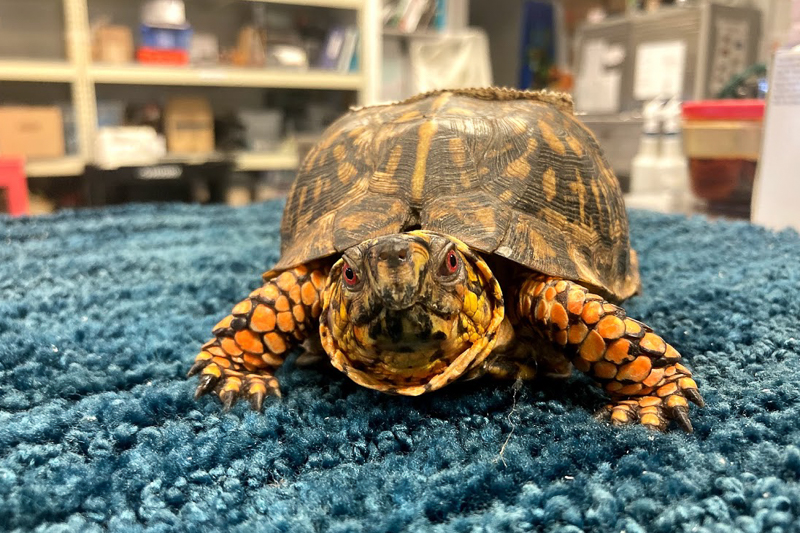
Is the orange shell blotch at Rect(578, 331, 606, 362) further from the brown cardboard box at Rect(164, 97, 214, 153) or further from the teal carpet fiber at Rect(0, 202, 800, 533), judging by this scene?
the brown cardboard box at Rect(164, 97, 214, 153)

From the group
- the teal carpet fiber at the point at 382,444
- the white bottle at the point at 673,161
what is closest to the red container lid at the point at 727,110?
the white bottle at the point at 673,161

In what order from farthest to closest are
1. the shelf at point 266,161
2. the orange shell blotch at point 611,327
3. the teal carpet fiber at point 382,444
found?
the shelf at point 266,161 → the orange shell blotch at point 611,327 → the teal carpet fiber at point 382,444

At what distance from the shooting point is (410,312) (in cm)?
72

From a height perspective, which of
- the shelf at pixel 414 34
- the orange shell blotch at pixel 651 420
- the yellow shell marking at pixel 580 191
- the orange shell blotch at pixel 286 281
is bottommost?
the orange shell blotch at pixel 651 420

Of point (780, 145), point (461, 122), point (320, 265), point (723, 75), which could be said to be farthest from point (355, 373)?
point (723, 75)

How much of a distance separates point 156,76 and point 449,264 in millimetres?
3428

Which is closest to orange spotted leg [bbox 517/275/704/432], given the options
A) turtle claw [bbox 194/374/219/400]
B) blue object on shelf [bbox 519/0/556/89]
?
turtle claw [bbox 194/374/219/400]

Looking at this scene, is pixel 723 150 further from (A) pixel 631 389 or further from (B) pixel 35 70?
(B) pixel 35 70

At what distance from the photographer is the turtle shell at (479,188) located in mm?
938

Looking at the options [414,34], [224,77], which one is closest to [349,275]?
[224,77]

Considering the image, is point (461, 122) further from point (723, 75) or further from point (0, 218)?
point (723, 75)

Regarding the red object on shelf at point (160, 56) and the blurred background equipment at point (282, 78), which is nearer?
the blurred background equipment at point (282, 78)

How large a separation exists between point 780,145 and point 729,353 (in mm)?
1369

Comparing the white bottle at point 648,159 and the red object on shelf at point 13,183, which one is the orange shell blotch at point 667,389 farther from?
the red object on shelf at point 13,183
